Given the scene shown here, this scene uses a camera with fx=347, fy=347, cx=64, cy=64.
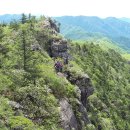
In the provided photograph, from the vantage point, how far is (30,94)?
43.8 metres

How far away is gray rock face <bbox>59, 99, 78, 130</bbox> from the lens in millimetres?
44275

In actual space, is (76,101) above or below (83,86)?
above

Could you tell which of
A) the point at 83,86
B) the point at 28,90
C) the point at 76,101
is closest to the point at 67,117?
the point at 76,101

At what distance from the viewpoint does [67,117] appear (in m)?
45.7

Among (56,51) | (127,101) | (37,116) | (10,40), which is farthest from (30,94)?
→ (127,101)

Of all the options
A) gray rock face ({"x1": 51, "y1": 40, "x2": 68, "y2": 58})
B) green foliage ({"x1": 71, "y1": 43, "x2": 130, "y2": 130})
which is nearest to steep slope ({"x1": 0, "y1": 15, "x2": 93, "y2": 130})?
gray rock face ({"x1": 51, "y1": 40, "x2": 68, "y2": 58})

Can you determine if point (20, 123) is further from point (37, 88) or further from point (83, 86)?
point (83, 86)

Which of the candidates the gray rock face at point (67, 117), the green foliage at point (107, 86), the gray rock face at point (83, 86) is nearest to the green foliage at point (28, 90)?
the gray rock face at point (67, 117)

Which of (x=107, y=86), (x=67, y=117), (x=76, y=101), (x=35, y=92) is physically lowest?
(x=107, y=86)

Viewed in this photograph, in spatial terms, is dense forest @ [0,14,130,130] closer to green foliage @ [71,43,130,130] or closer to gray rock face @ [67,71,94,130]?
gray rock face @ [67,71,94,130]

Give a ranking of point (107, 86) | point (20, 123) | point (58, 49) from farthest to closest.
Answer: point (107, 86)
point (58, 49)
point (20, 123)

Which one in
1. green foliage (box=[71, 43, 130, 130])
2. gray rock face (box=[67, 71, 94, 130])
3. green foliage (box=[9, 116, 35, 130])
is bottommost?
green foliage (box=[71, 43, 130, 130])

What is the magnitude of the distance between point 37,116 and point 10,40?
2236 cm

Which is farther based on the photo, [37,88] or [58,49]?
[58,49]
